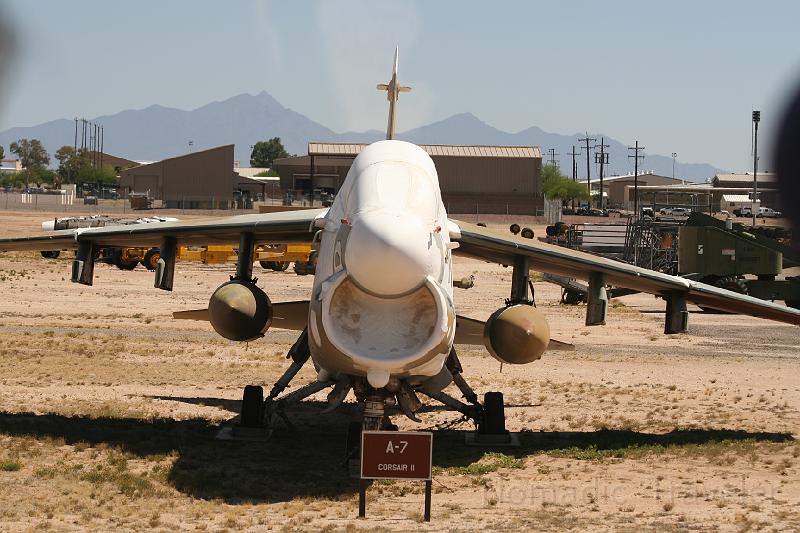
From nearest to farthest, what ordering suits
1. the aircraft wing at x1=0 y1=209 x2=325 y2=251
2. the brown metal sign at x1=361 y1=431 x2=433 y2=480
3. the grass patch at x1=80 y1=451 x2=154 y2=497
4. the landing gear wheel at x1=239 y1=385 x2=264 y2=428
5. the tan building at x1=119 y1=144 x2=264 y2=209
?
the brown metal sign at x1=361 y1=431 x2=433 y2=480 → the grass patch at x1=80 y1=451 x2=154 y2=497 → the landing gear wheel at x1=239 y1=385 x2=264 y2=428 → the aircraft wing at x1=0 y1=209 x2=325 y2=251 → the tan building at x1=119 y1=144 x2=264 y2=209

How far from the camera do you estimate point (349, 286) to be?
15.5 m

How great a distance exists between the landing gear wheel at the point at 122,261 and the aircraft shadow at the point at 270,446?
35038 millimetres

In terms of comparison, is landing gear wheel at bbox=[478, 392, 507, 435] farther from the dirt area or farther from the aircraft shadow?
the dirt area

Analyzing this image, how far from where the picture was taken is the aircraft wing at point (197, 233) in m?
20.4

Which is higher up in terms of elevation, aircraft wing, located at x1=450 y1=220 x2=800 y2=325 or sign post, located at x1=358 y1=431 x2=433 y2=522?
aircraft wing, located at x1=450 y1=220 x2=800 y2=325

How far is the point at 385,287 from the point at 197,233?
23.4ft

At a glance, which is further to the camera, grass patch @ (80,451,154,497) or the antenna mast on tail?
the antenna mast on tail

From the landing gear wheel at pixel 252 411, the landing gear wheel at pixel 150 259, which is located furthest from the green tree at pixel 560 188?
the landing gear wheel at pixel 252 411

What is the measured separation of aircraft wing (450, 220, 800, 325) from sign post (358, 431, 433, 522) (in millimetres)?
4576

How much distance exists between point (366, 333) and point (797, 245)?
871cm

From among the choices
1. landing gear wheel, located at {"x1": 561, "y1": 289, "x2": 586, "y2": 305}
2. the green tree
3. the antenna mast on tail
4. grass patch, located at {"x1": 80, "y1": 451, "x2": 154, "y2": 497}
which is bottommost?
grass patch, located at {"x1": 80, "y1": 451, "x2": 154, "y2": 497}

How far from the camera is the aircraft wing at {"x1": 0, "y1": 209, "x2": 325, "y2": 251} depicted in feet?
66.8

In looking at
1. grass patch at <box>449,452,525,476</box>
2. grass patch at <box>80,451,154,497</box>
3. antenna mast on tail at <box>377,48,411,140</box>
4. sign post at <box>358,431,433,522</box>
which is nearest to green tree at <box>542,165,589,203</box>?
antenna mast on tail at <box>377,48,411,140</box>

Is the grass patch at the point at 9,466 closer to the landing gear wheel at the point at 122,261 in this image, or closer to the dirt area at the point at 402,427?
the dirt area at the point at 402,427
